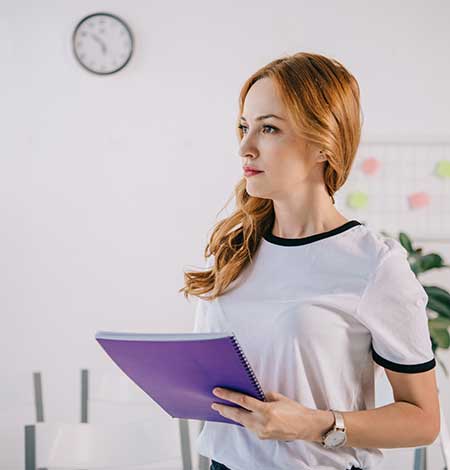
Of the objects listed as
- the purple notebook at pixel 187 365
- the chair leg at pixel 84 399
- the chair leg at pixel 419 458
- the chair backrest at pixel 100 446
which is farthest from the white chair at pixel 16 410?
the purple notebook at pixel 187 365

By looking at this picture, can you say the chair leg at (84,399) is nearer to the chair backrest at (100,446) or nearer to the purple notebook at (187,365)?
the chair backrest at (100,446)

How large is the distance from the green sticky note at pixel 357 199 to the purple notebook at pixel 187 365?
7.51 ft

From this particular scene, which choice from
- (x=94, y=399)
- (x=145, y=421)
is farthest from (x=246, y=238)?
(x=94, y=399)

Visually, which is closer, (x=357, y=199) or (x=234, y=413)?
(x=234, y=413)

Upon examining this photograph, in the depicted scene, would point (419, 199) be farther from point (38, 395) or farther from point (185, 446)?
point (38, 395)

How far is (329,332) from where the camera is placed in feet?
3.69

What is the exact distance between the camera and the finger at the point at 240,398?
1046mm

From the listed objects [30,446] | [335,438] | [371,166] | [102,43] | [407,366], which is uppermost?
[102,43]

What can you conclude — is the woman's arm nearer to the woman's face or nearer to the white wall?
the woman's face

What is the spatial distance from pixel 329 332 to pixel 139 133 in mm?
2431

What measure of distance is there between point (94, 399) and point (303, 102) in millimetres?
1961

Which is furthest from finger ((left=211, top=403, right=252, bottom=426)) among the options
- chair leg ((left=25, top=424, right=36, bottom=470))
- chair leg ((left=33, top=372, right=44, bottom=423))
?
chair leg ((left=33, top=372, right=44, bottom=423))

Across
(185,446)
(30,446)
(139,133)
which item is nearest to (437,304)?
(185,446)

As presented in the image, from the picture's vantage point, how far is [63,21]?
3.36 m
